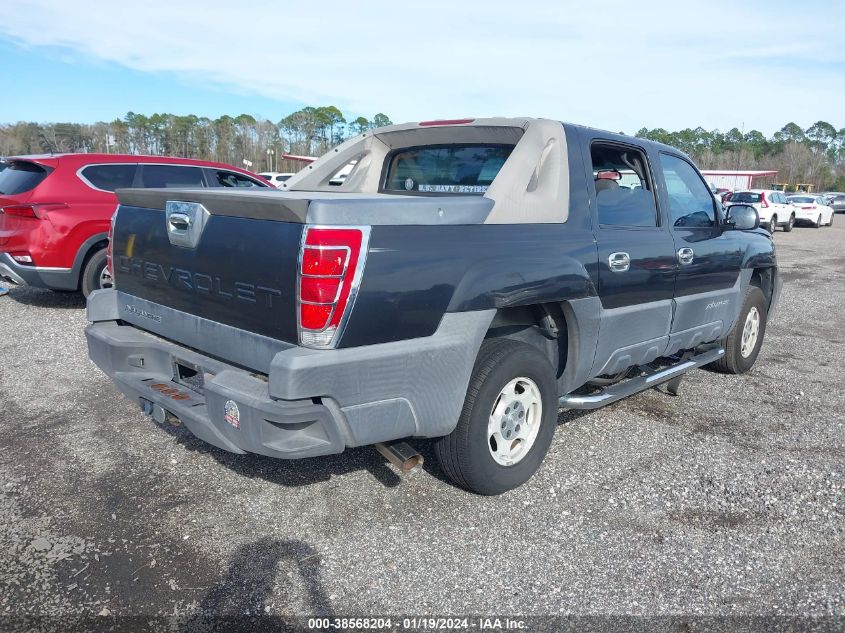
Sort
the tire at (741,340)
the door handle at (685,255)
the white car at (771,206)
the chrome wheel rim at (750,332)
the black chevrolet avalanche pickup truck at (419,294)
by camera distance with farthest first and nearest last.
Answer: the white car at (771,206), the chrome wheel rim at (750,332), the tire at (741,340), the door handle at (685,255), the black chevrolet avalanche pickup truck at (419,294)

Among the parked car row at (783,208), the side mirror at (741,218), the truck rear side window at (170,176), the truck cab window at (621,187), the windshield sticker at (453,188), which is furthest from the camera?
the parked car row at (783,208)

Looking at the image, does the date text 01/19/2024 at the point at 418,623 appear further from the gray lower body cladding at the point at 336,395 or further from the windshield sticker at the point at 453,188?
the windshield sticker at the point at 453,188

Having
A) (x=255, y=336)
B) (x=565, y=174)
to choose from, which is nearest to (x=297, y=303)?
(x=255, y=336)

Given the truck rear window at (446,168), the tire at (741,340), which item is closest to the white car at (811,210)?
the tire at (741,340)

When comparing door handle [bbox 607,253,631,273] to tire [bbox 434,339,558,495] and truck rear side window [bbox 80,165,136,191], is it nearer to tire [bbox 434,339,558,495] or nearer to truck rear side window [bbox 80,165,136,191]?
tire [bbox 434,339,558,495]

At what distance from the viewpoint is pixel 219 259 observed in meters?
2.97

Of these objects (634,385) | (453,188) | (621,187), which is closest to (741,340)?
(634,385)

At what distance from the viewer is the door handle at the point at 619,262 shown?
3795mm

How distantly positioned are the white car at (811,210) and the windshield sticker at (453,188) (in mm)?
28108

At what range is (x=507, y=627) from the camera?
2.55 meters

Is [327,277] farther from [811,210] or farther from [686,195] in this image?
[811,210]

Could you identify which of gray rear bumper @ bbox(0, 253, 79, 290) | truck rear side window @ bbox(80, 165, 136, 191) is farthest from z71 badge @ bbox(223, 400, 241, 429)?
truck rear side window @ bbox(80, 165, 136, 191)

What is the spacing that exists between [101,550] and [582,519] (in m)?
2.29

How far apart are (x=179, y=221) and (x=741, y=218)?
4103 mm
